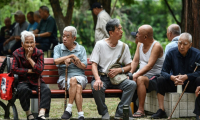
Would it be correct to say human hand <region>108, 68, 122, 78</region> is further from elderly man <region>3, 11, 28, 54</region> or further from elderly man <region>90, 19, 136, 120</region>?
elderly man <region>3, 11, 28, 54</region>

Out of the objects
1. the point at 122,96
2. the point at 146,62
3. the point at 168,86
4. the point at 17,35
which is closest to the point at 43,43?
the point at 17,35

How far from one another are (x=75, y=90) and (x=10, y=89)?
103 centimetres

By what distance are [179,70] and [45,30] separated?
4522mm

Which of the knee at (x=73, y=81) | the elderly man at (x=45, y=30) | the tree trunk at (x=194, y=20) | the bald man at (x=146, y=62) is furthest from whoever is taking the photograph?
the elderly man at (x=45, y=30)

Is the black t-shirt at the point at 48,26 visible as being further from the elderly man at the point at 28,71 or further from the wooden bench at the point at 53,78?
the elderly man at the point at 28,71

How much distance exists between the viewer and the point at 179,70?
6.42m

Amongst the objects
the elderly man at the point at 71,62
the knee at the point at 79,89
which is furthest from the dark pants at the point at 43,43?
the knee at the point at 79,89

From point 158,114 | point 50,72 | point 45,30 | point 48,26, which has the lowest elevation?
point 158,114

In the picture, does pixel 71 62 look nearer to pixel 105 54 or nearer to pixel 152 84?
pixel 105 54

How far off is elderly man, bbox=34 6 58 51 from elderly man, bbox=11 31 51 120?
11.8 ft

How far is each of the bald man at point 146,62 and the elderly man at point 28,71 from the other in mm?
1615

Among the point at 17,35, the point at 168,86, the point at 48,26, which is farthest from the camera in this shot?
the point at 17,35

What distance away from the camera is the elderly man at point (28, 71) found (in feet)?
19.4

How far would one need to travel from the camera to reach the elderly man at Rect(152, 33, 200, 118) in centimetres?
626
